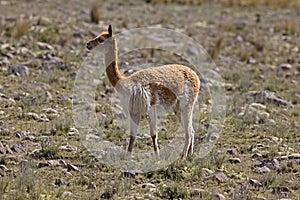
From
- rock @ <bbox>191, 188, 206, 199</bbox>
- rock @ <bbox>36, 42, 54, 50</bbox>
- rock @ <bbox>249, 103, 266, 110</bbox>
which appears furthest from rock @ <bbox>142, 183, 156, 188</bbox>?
rock @ <bbox>36, 42, 54, 50</bbox>

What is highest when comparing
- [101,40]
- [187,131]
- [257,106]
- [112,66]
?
[101,40]

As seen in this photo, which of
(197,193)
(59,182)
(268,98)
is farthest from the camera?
(268,98)

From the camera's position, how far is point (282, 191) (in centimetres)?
798

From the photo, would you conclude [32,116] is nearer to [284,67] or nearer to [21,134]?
[21,134]

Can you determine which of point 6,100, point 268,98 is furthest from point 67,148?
point 268,98

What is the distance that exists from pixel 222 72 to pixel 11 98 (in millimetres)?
6207

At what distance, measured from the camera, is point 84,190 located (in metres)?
7.75

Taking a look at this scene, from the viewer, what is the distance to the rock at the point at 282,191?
7.87 m

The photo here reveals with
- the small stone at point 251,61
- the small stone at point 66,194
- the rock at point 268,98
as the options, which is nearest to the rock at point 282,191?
the small stone at point 66,194

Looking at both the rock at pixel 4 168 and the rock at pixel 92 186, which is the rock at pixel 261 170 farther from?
the rock at pixel 4 168

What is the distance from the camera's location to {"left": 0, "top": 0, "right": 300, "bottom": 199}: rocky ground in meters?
7.93

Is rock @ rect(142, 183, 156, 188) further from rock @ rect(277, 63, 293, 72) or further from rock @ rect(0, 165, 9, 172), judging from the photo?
rock @ rect(277, 63, 293, 72)

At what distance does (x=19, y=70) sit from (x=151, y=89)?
17.9ft

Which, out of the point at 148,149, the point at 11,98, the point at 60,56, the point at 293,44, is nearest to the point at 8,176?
the point at 148,149
